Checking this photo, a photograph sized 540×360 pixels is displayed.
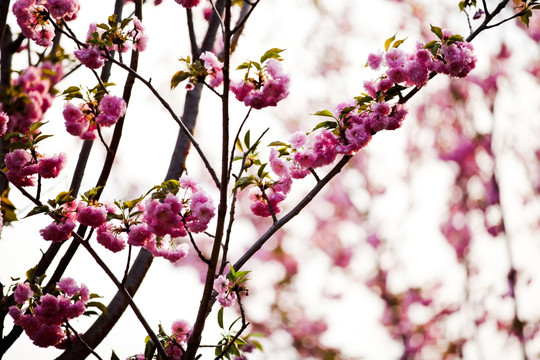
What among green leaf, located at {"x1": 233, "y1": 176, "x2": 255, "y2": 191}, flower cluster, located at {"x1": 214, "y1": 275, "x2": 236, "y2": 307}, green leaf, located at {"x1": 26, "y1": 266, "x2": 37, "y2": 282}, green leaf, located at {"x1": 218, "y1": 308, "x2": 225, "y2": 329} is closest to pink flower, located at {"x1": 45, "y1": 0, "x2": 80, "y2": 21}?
green leaf, located at {"x1": 233, "y1": 176, "x2": 255, "y2": 191}

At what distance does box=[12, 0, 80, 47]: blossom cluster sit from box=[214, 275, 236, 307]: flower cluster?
1.22 metres

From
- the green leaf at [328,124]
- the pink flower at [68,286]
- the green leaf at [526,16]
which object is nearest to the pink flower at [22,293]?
the pink flower at [68,286]

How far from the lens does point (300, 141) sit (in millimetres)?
2521

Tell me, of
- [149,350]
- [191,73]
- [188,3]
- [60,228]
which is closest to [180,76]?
[191,73]

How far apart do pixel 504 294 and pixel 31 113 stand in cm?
511

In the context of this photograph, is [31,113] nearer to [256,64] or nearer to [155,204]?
[155,204]

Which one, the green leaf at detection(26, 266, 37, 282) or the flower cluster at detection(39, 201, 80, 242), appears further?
the green leaf at detection(26, 266, 37, 282)

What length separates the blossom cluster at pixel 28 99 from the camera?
2098 millimetres

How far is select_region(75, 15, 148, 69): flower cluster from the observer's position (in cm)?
234

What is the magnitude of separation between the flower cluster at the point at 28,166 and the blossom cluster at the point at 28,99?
116mm

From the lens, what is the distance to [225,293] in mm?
2301

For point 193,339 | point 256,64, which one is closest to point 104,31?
point 256,64

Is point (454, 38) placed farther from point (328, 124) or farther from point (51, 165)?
point (51, 165)

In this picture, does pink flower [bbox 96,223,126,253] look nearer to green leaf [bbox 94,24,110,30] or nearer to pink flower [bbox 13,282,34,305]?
pink flower [bbox 13,282,34,305]
